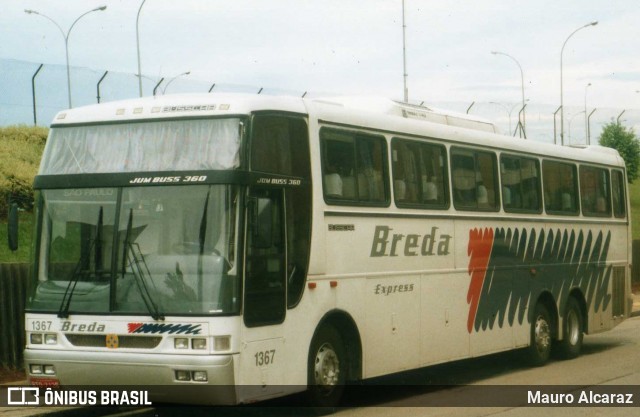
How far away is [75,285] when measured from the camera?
1038cm

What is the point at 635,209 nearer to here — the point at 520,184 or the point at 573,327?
the point at 573,327

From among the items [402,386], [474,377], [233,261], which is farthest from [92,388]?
[474,377]

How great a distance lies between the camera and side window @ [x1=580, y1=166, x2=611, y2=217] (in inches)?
723

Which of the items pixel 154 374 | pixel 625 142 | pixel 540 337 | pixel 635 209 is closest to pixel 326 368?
pixel 154 374

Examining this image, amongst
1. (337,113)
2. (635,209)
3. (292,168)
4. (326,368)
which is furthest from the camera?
(635,209)

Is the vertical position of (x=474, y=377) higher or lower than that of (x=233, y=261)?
lower

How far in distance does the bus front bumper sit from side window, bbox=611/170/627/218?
11703 mm

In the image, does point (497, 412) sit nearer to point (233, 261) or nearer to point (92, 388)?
point (233, 261)

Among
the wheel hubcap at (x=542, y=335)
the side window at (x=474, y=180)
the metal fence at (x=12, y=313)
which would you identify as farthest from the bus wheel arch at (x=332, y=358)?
the wheel hubcap at (x=542, y=335)

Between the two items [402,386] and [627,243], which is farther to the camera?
[627,243]

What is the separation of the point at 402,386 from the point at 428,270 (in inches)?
71.8

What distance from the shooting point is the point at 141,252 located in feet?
33.3

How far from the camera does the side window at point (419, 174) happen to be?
12.9 meters

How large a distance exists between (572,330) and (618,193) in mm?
3326
